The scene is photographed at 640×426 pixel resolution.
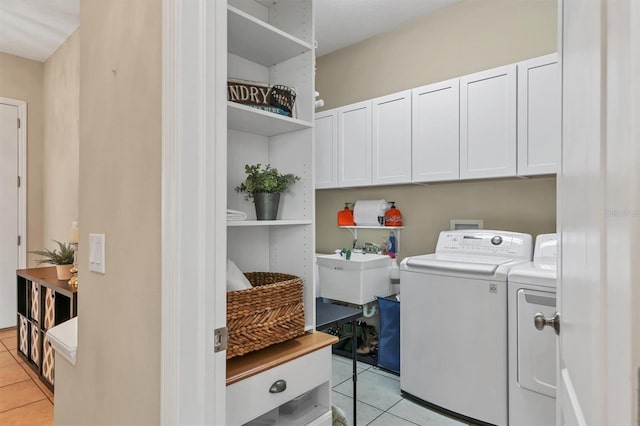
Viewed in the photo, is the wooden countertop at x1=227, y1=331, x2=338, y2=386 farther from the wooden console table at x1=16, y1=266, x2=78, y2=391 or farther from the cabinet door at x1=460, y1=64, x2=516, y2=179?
the cabinet door at x1=460, y1=64, x2=516, y2=179

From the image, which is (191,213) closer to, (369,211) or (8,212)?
(369,211)

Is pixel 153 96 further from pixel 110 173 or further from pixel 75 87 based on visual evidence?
pixel 75 87

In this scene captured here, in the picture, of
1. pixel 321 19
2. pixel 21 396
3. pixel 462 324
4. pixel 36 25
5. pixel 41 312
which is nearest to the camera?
pixel 462 324

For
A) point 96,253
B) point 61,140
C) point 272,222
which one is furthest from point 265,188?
point 61,140

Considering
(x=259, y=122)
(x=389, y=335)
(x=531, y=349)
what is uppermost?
(x=259, y=122)

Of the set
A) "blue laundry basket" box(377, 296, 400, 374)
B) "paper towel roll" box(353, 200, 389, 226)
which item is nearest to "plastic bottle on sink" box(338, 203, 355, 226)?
"paper towel roll" box(353, 200, 389, 226)

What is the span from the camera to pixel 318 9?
10.2 feet

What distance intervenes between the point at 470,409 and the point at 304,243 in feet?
5.26

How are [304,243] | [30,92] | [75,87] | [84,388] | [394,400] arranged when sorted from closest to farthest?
1. [84,388]
2. [304,243]
3. [394,400]
4. [75,87]
5. [30,92]

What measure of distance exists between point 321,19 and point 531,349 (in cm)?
291

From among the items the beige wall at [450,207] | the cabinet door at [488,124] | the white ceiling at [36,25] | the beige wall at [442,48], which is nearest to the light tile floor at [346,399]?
the beige wall at [450,207]

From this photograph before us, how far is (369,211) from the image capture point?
11.4 ft

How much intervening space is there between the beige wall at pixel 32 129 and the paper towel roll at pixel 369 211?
3444mm

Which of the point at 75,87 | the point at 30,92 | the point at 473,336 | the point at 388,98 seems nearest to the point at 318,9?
the point at 388,98
